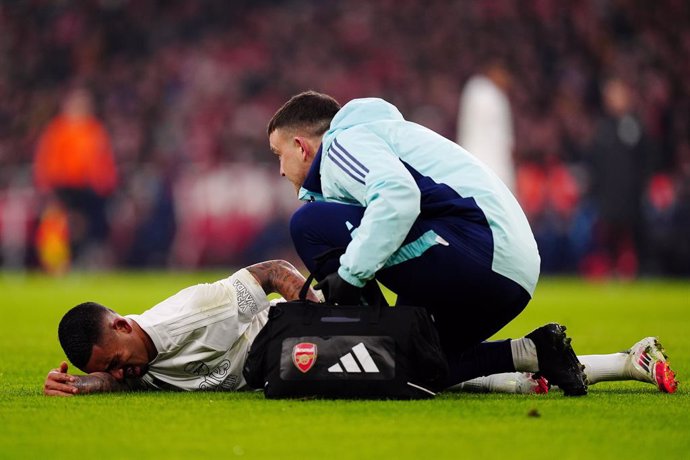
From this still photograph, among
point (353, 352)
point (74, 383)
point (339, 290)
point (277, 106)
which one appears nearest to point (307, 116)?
point (339, 290)

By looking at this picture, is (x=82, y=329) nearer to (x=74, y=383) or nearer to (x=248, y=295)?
(x=74, y=383)

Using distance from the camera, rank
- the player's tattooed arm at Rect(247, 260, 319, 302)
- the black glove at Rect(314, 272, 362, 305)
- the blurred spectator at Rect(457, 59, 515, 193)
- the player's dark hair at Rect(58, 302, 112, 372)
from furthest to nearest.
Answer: the blurred spectator at Rect(457, 59, 515, 193), the player's tattooed arm at Rect(247, 260, 319, 302), the player's dark hair at Rect(58, 302, 112, 372), the black glove at Rect(314, 272, 362, 305)

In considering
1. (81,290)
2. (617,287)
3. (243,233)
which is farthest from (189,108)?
(617,287)

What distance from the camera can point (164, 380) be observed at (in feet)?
19.0

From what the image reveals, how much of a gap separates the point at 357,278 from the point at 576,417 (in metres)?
1.03

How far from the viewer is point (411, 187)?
16.5ft

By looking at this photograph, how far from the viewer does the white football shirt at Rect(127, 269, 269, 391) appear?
558 centimetres

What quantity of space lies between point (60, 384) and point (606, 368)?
246cm

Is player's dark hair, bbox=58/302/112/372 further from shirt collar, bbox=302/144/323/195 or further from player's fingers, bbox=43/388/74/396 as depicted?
shirt collar, bbox=302/144/323/195

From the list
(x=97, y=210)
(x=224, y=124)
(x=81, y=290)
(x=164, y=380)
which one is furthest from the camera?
(x=224, y=124)

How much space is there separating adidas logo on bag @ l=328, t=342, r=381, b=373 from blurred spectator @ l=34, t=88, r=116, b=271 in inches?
528

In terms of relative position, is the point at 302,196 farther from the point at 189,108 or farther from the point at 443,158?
the point at 189,108

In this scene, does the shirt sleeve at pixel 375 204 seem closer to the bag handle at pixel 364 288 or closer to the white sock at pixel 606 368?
the bag handle at pixel 364 288

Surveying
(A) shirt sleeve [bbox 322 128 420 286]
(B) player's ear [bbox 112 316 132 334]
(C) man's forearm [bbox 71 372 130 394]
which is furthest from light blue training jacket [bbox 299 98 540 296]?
(C) man's forearm [bbox 71 372 130 394]
